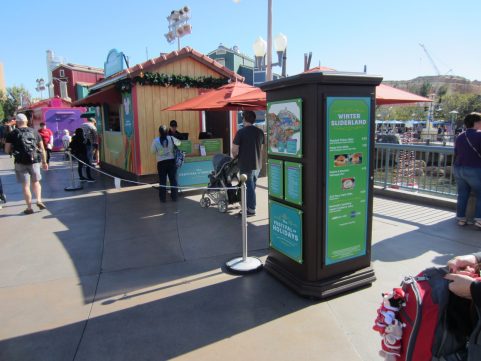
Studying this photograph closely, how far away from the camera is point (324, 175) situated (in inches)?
136

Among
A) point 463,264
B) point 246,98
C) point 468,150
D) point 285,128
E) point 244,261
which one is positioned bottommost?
point 244,261

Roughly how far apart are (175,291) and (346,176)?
2138 mm

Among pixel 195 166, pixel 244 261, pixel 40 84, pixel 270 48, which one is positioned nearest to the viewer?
pixel 244 261

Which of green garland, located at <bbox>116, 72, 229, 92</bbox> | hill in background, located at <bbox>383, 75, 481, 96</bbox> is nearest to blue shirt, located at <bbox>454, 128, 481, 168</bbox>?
green garland, located at <bbox>116, 72, 229, 92</bbox>

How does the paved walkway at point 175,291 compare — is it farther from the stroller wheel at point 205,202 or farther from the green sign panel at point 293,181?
the green sign panel at point 293,181

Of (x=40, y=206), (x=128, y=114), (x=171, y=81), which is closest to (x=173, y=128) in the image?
(x=171, y=81)

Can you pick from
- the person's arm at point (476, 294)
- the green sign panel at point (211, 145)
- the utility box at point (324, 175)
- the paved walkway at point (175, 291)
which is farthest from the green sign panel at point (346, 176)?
the green sign panel at point (211, 145)

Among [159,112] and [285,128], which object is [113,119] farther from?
[285,128]

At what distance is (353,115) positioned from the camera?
138 inches

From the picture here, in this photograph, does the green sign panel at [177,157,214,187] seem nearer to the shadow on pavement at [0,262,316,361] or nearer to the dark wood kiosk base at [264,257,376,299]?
the shadow on pavement at [0,262,316,361]

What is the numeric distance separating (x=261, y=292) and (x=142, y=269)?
1572 millimetres

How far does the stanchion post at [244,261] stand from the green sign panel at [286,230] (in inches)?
12.1

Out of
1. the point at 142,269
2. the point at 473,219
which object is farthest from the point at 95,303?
the point at 473,219

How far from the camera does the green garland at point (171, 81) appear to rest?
948 centimetres
